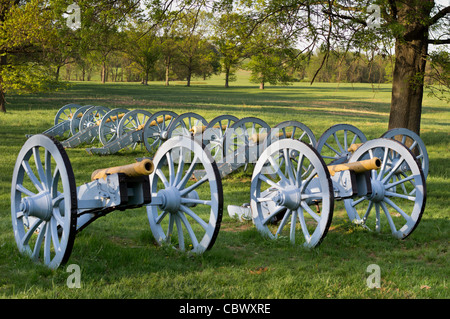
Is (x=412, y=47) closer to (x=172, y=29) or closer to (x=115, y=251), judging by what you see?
(x=172, y=29)

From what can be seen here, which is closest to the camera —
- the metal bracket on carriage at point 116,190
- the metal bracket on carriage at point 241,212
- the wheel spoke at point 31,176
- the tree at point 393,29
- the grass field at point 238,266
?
the grass field at point 238,266

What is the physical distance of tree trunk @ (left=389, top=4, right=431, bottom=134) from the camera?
37.1ft

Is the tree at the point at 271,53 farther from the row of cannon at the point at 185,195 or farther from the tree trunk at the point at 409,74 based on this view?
the row of cannon at the point at 185,195

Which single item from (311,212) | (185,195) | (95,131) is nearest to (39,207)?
(185,195)

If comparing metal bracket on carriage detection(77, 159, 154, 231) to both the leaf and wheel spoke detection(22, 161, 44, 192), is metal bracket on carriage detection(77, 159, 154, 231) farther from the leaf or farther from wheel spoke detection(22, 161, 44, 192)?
the leaf

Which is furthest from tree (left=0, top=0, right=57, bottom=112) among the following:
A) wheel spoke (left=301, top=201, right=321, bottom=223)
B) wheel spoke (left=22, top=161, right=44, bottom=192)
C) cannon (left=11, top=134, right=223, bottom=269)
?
wheel spoke (left=301, top=201, right=321, bottom=223)

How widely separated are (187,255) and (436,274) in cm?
248

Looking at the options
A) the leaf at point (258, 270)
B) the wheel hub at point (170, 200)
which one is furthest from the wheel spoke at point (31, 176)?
the leaf at point (258, 270)

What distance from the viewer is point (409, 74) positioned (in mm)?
11633

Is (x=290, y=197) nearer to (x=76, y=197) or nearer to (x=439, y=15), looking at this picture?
(x=76, y=197)

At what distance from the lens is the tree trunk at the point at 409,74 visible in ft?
37.1

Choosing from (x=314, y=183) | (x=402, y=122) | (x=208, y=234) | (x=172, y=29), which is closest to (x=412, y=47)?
(x=402, y=122)

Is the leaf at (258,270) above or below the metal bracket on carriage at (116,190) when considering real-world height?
below

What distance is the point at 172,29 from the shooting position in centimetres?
1293
